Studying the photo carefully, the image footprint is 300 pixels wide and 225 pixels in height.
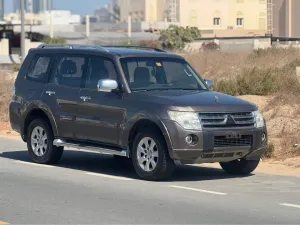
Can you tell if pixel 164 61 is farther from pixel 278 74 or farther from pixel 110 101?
pixel 278 74

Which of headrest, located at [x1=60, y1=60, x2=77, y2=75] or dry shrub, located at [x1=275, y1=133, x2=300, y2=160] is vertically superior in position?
headrest, located at [x1=60, y1=60, x2=77, y2=75]

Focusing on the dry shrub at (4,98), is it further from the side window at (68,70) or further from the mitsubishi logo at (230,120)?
the mitsubishi logo at (230,120)

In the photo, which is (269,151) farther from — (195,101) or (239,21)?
(239,21)

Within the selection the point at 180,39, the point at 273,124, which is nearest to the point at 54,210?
the point at 273,124

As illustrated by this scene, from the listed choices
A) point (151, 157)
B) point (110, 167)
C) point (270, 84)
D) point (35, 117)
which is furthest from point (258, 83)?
point (151, 157)

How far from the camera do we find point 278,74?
26.6 metres

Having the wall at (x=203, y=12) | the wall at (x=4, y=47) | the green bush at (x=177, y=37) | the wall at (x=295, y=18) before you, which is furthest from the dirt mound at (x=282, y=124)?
the wall at (x=203, y=12)

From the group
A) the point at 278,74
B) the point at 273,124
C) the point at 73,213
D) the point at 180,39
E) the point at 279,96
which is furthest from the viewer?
the point at 180,39

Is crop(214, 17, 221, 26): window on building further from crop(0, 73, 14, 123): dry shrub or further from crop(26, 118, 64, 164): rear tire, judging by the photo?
crop(26, 118, 64, 164): rear tire

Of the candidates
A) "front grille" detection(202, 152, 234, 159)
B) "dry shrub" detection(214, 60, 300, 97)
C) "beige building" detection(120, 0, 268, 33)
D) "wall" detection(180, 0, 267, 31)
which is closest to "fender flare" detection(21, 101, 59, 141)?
"front grille" detection(202, 152, 234, 159)

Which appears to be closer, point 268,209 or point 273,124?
point 268,209

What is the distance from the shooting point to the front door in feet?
43.1

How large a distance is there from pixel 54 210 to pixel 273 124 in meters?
9.77

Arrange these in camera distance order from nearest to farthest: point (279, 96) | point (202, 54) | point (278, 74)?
point (279, 96) → point (278, 74) → point (202, 54)
